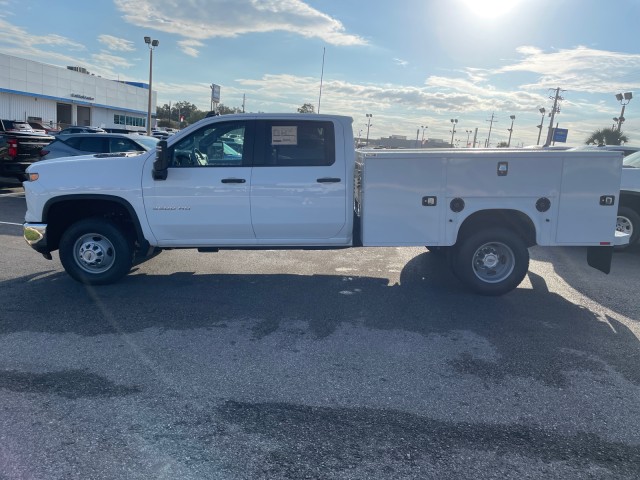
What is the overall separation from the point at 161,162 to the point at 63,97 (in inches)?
2312

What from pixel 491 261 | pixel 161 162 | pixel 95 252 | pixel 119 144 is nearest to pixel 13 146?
pixel 119 144

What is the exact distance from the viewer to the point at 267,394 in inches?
153


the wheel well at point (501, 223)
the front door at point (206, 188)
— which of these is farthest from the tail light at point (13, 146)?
the wheel well at point (501, 223)

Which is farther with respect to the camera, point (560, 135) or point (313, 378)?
point (560, 135)

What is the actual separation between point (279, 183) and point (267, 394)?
288 centimetres

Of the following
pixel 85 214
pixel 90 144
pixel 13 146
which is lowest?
pixel 85 214

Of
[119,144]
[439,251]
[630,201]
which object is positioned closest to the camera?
[439,251]

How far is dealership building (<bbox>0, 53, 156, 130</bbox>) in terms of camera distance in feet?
162

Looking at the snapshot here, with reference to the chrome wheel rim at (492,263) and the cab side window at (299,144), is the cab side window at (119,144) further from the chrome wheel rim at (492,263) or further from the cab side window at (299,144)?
the chrome wheel rim at (492,263)

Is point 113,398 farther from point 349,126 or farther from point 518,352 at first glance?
point 349,126

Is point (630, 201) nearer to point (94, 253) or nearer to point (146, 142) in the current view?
point (94, 253)

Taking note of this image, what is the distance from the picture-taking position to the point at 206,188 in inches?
241

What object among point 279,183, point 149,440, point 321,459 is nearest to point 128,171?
point 279,183

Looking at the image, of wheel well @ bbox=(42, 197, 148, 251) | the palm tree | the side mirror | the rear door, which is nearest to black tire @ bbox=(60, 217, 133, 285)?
wheel well @ bbox=(42, 197, 148, 251)
